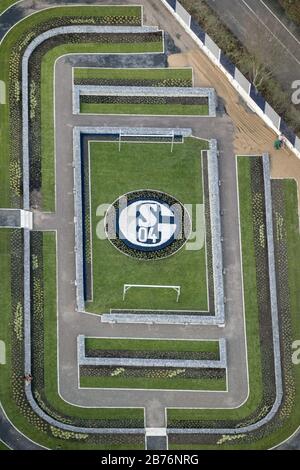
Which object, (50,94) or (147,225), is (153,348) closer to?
(147,225)

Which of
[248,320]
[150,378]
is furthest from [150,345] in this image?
[248,320]

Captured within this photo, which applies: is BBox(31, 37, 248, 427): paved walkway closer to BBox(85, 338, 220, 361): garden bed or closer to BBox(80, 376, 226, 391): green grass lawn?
BBox(80, 376, 226, 391): green grass lawn

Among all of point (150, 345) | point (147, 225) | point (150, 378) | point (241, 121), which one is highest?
point (241, 121)

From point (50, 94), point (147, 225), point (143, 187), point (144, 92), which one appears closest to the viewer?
point (147, 225)

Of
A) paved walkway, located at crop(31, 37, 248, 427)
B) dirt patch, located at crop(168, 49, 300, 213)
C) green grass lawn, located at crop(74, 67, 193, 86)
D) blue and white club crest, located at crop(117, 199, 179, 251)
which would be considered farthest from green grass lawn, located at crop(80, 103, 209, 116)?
blue and white club crest, located at crop(117, 199, 179, 251)

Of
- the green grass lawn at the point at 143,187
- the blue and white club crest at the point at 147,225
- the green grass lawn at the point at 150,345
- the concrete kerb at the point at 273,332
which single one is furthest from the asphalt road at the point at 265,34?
the green grass lawn at the point at 150,345

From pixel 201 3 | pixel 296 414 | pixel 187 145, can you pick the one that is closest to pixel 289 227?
pixel 187 145

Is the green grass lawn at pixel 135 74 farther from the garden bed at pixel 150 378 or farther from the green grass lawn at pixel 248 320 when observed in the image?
the garden bed at pixel 150 378
